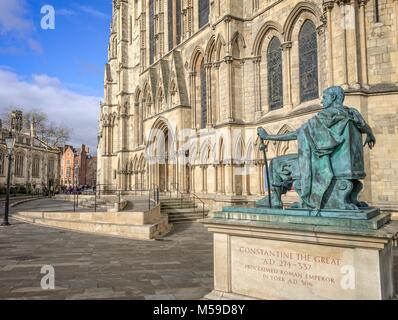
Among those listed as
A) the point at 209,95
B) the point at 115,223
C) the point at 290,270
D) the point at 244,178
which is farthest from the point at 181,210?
the point at 290,270

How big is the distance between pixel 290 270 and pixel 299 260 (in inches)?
7.4

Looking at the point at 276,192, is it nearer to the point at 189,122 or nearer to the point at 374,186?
the point at 374,186

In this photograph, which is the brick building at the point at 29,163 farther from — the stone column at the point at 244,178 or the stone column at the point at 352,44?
the stone column at the point at 352,44

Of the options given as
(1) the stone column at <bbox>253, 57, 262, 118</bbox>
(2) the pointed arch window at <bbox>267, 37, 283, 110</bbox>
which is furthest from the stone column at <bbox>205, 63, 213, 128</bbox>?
(2) the pointed arch window at <bbox>267, 37, 283, 110</bbox>

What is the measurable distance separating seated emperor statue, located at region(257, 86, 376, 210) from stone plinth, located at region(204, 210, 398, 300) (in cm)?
57

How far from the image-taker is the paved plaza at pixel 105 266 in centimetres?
541

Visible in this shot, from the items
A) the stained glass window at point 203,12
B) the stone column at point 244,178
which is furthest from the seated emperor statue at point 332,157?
the stained glass window at point 203,12

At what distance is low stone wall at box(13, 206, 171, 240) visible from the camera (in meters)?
12.2

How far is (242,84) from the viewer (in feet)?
58.2

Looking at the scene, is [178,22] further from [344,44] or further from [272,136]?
[272,136]

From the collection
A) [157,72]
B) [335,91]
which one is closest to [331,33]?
[335,91]

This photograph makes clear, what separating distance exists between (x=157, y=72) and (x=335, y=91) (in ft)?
78.7

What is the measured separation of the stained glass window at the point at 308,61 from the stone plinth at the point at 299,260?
1156 centimetres
